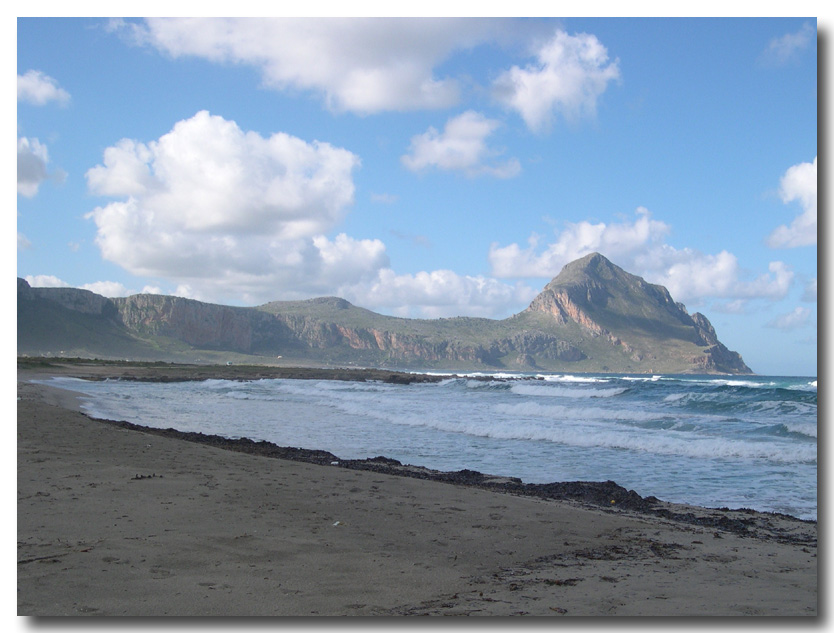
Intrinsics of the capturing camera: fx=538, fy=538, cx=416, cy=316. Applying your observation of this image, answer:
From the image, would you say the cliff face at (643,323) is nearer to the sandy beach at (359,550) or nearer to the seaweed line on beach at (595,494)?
the seaweed line on beach at (595,494)

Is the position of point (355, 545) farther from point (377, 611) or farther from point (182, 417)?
point (182, 417)

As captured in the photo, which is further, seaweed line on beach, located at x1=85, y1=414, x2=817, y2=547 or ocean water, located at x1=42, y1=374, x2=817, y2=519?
ocean water, located at x1=42, y1=374, x2=817, y2=519

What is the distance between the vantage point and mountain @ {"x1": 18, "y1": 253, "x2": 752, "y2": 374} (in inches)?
3142

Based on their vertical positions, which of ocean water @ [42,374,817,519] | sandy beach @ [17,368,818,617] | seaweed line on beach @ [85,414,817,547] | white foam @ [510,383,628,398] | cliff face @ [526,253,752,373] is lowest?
white foam @ [510,383,628,398]

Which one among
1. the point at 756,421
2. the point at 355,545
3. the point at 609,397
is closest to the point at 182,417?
the point at 355,545

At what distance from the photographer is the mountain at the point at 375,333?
79812mm

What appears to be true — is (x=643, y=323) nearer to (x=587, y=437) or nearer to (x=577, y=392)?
(x=577, y=392)

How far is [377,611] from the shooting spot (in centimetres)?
338

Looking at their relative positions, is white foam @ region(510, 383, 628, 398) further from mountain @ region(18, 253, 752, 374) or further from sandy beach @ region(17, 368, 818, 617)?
sandy beach @ region(17, 368, 818, 617)

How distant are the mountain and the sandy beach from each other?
59416 millimetres

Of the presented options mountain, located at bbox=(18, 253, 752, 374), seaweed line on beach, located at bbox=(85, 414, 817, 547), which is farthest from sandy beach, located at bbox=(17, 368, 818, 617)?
mountain, located at bbox=(18, 253, 752, 374)

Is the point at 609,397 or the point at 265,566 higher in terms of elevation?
the point at 265,566

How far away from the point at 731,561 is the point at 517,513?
92.2 inches

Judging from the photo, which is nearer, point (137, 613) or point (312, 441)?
point (137, 613)
